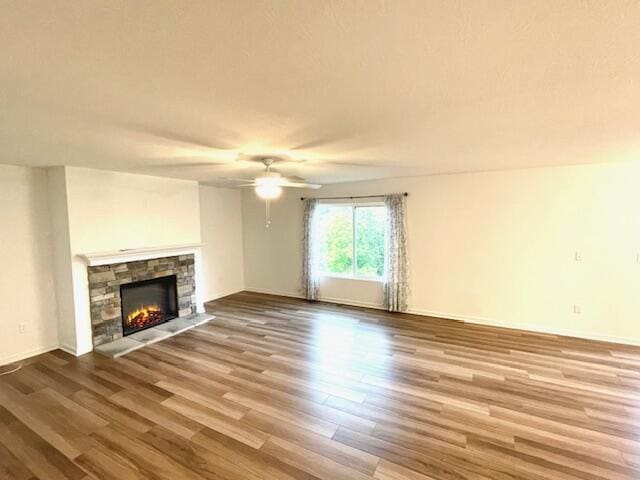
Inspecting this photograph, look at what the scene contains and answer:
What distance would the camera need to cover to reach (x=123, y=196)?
430cm

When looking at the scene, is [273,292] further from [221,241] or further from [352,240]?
[352,240]

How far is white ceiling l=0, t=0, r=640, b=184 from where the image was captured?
3.39 ft

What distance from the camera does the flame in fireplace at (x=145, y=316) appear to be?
14.9 feet

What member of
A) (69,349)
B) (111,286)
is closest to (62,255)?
(111,286)

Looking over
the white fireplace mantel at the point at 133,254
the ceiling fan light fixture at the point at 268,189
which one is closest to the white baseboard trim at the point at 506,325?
the white fireplace mantel at the point at 133,254

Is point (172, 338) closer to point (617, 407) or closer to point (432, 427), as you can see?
point (432, 427)

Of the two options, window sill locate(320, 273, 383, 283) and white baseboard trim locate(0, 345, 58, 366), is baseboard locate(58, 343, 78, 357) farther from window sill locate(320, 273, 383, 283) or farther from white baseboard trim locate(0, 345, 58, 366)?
window sill locate(320, 273, 383, 283)

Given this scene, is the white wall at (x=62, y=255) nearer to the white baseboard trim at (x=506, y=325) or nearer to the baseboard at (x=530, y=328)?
the white baseboard trim at (x=506, y=325)

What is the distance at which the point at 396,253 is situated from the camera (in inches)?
205

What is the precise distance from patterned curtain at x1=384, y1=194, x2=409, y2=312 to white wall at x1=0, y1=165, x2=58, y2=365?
4.87 metres

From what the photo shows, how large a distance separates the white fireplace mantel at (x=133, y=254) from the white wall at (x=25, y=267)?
2.00 feet

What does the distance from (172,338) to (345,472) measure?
3223 millimetres

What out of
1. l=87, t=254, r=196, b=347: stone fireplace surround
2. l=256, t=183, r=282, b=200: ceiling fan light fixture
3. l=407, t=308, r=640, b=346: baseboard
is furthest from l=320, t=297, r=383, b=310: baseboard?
l=256, t=183, r=282, b=200: ceiling fan light fixture

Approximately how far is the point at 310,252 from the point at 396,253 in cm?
171
